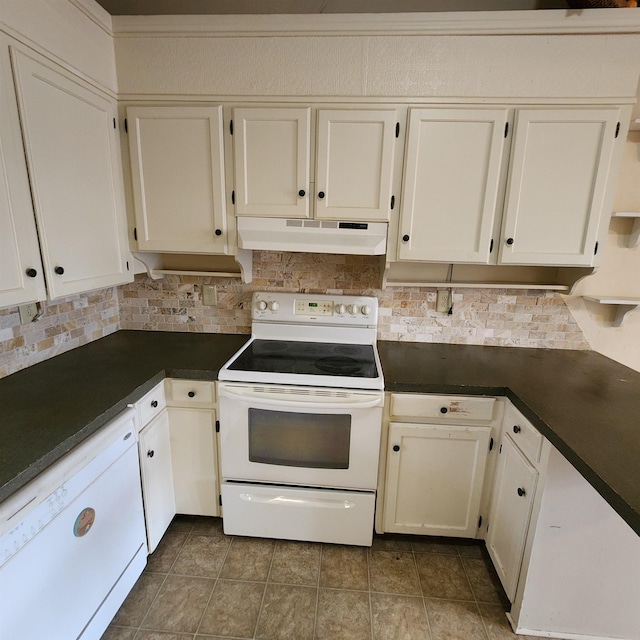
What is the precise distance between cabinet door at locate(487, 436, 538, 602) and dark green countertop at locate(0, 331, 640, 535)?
230mm

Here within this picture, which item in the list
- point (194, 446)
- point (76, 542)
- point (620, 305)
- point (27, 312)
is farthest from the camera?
point (620, 305)

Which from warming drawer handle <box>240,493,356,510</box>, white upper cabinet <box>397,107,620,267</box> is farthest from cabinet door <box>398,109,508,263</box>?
→ warming drawer handle <box>240,493,356,510</box>

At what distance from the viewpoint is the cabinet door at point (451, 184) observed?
1558 millimetres

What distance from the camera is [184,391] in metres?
1.63

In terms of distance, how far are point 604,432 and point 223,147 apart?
1.88 m

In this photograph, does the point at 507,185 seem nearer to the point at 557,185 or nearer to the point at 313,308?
the point at 557,185

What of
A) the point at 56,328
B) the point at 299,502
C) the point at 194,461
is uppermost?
the point at 56,328

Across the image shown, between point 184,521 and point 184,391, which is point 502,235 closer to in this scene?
point 184,391

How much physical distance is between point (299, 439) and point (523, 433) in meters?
0.92

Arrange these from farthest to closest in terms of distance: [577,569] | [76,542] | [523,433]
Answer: [523,433], [577,569], [76,542]

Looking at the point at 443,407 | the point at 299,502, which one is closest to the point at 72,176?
the point at 299,502

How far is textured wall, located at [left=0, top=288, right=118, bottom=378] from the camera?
142cm

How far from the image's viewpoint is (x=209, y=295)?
2.08 meters

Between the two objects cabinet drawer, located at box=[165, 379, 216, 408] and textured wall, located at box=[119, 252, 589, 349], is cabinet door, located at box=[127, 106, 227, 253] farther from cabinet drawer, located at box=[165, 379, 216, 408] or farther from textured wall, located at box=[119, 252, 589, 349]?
cabinet drawer, located at box=[165, 379, 216, 408]
